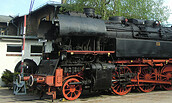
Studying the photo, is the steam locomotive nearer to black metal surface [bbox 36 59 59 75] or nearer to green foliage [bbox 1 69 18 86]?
black metal surface [bbox 36 59 59 75]

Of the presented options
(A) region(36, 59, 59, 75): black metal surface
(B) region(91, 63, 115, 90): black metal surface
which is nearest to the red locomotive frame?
(A) region(36, 59, 59, 75): black metal surface

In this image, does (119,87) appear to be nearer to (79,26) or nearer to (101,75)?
(101,75)

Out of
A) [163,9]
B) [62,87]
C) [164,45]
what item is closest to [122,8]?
[163,9]

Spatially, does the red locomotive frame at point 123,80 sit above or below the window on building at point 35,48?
below

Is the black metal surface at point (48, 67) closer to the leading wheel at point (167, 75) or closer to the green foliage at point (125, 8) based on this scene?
the leading wheel at point (167, 75)

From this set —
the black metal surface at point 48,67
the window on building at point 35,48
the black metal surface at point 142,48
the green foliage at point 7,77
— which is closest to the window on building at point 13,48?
the window on building at point 35,48

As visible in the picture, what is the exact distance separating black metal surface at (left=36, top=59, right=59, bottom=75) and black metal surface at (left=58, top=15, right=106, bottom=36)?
3.93 ft

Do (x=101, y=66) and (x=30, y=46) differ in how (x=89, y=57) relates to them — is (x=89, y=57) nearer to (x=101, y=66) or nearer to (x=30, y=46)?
(x=101, y=66)

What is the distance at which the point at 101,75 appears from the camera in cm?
745

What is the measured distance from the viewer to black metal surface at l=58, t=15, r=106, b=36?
276 inches

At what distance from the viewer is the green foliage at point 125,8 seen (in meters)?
15.4

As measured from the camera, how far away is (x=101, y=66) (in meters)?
7.51

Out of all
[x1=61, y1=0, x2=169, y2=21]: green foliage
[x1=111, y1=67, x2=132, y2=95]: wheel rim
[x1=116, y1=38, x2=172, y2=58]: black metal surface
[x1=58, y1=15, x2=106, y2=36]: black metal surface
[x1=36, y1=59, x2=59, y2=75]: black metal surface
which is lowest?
[x1=111, y1=67, x2=132, y2=95]: wheel rim

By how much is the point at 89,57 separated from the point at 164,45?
4185 millimetres
